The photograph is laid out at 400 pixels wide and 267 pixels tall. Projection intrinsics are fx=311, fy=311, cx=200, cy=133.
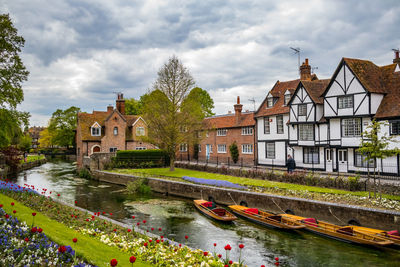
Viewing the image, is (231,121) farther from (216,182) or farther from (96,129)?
(96,129)

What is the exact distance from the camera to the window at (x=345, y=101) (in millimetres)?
27922

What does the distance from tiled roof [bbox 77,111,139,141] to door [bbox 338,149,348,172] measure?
1331 inches

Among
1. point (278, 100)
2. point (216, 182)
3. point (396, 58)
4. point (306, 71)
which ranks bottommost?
point (216, 182)

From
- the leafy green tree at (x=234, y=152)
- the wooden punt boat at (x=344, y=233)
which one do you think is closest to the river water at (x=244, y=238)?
the wooden punt boat at (x=344, y=233)

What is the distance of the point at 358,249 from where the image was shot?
564 inches

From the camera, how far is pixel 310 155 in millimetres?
32250

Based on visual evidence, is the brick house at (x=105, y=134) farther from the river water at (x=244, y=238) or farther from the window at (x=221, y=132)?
the river water at (x=244, y=238)

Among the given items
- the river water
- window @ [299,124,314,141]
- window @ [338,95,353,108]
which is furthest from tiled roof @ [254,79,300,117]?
the river water

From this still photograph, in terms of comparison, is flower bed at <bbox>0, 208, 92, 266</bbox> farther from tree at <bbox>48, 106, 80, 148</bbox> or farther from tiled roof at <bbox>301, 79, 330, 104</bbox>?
tree at <bbox>48, 106, 80, 148</bbox>

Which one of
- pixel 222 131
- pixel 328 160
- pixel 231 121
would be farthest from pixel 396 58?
pixel 222 131

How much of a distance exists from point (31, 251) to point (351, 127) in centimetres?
2729

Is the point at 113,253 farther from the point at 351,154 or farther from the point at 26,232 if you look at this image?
the point at 351,154

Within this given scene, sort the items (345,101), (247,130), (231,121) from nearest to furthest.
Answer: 1. (345,101)
2. (247,130)
3. (231,121)

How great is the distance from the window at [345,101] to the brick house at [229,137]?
41.3 ft
